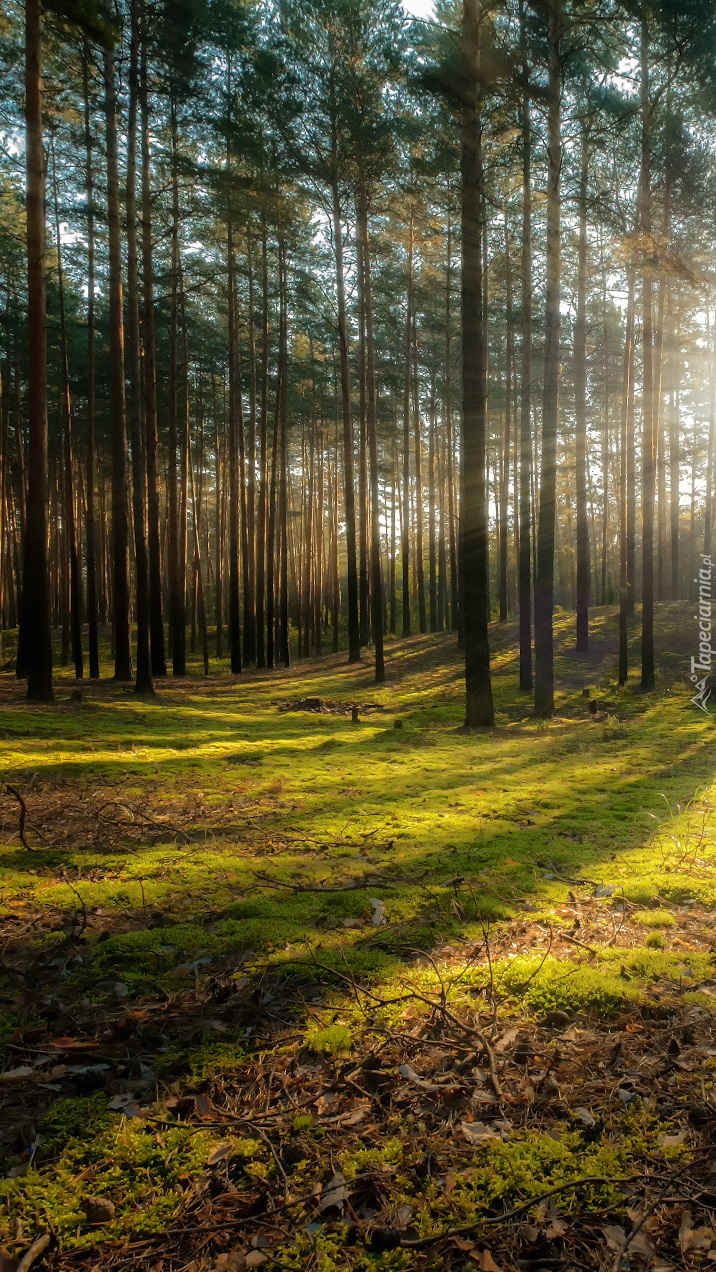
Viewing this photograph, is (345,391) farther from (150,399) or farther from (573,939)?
(573,939)

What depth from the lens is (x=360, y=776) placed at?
24.6ft

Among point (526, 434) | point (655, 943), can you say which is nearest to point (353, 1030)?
point (655, 943)

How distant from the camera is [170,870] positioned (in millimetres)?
4367

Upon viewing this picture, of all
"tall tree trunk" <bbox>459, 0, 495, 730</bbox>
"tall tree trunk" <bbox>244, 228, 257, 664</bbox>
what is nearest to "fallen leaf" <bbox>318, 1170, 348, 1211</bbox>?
"tall tree trunk" <bbox>459, 0, 495, 730</bbox>

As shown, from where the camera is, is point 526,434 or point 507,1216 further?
point 526,434

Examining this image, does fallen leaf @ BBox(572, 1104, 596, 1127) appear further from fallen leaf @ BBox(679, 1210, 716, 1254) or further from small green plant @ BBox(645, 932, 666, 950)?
small green plant @ BBox(645, 932, 666, 950)

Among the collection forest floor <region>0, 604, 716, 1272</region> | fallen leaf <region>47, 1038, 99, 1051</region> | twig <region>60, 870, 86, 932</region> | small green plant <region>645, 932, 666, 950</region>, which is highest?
twig <region>60, 870, 86, 932</region>

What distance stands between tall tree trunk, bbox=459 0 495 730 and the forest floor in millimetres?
4616

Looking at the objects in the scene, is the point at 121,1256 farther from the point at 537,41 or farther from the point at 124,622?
the point at 537,41

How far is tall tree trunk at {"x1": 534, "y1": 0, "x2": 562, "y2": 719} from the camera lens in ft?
37.1

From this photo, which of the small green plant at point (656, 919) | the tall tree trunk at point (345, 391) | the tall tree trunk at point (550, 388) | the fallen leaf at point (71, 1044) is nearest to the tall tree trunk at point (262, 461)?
the tall tree trunk at point (345, 391)

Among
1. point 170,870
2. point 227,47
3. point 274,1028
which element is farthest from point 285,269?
point 274,1028

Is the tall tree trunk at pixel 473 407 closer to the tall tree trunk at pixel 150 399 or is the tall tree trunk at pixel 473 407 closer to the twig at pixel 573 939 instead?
the twig at pixel 573 939

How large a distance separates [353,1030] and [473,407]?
9.57 metres
